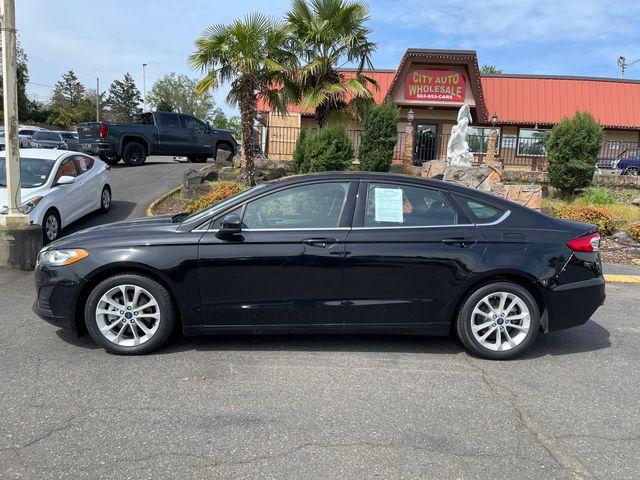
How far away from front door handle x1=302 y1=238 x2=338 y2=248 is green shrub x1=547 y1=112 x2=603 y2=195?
37.5 feet

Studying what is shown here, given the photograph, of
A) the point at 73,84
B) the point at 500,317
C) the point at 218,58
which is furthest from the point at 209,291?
the point at 73,84

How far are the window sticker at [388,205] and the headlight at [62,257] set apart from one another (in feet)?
8.07

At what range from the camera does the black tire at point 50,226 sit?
833 cm

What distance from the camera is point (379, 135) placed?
13.8 meters

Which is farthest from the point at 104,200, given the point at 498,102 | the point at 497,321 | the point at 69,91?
the point at 69,91

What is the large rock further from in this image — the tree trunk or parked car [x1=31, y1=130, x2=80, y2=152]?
parked car [x1=31, y1=130, x2=80, y2=152]

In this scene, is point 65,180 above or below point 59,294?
above

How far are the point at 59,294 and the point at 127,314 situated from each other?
0.58 m

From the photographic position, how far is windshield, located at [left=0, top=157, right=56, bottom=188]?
8773 mm

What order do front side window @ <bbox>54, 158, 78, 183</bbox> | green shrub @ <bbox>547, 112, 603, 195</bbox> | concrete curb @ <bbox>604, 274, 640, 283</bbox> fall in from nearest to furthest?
1. concrete curb @ <bbox>604, 274, 640, 283</bbox>
2. front side window @ <bbox>54, 158, 78, 183</bbox>
3. green shrub @ <bbox>547, 112, 603, 195</bbox>

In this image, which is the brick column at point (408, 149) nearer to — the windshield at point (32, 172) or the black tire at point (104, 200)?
the black tire at point (104, 200)

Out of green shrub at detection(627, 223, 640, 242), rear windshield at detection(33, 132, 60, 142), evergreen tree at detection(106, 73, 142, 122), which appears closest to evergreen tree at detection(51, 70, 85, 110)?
evergreen tree at detection(106, 73, 142, 122)

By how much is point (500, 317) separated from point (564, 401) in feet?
2.82

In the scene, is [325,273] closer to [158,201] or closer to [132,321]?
[132,321]
